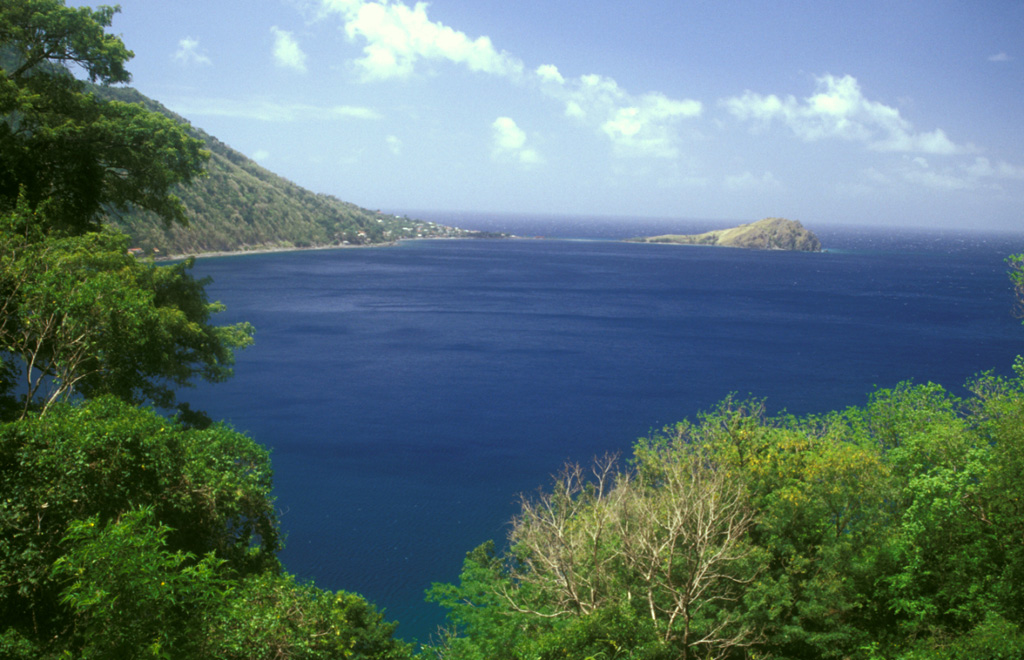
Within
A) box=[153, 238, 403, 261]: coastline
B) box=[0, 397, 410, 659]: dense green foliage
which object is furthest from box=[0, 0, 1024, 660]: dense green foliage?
box=[153, 238, 403, 261]: coastline

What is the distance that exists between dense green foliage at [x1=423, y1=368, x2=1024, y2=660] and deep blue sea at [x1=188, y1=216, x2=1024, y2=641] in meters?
10.5

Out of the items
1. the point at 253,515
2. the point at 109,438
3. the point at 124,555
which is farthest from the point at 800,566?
the point at 109,438

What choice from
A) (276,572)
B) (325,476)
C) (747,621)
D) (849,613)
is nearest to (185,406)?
(276,572)

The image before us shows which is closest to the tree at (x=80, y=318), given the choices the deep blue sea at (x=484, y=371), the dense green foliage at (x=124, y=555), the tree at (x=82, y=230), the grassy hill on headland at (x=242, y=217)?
the tree at (x=82, y=230)

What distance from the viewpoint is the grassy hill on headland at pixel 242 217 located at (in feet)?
357

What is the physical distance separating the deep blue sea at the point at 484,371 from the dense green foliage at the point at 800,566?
414 inches

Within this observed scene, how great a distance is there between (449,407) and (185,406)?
23.1m

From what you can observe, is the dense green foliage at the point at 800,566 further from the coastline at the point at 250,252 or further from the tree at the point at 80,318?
the coastline at the point at 250,252

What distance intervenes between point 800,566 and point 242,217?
137 m

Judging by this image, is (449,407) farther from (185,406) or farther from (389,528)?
(185,406)

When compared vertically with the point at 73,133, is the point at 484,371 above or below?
below

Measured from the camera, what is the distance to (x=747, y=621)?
45.7 ft

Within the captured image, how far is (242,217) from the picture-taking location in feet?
431

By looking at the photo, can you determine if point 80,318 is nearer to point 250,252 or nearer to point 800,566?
point 800,566
